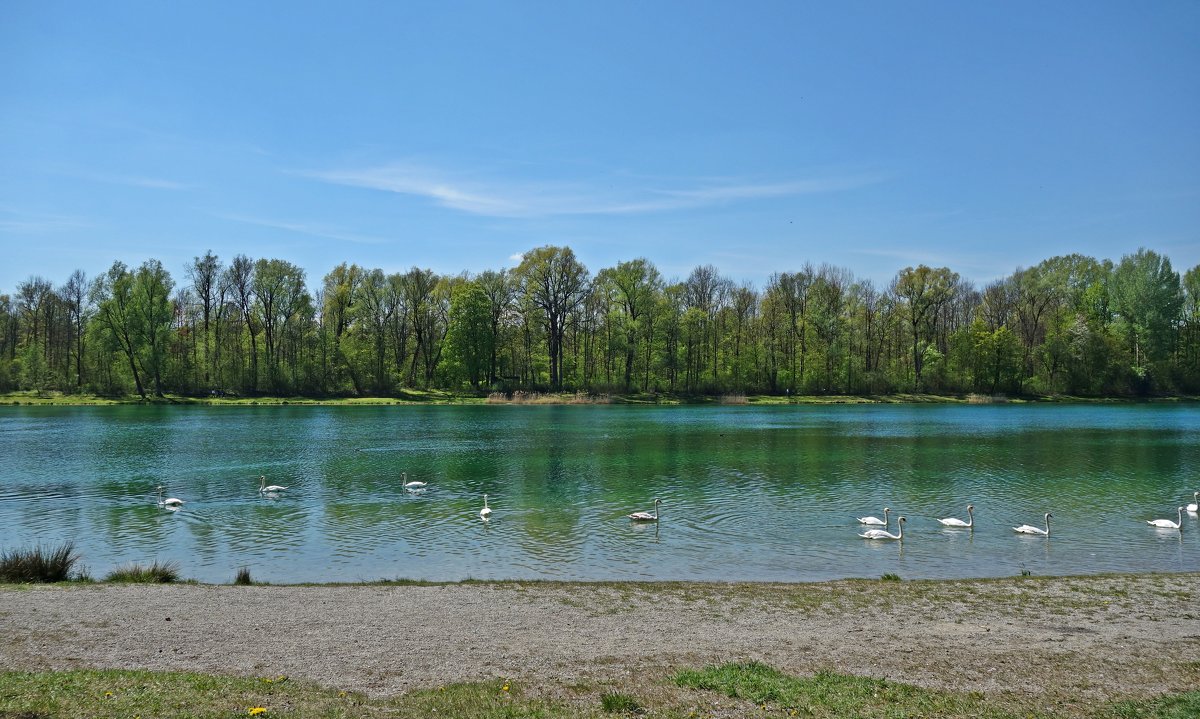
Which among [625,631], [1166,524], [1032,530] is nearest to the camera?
[625,631]

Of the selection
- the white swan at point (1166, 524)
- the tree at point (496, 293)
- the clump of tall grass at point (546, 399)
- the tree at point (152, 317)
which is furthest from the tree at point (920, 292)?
the tree at point (152, 317)

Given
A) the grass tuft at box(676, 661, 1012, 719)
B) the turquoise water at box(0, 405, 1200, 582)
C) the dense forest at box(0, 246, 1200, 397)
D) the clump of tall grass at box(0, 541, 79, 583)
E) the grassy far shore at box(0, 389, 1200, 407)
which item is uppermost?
the dense forest at box(0, 246, 1200, 397)

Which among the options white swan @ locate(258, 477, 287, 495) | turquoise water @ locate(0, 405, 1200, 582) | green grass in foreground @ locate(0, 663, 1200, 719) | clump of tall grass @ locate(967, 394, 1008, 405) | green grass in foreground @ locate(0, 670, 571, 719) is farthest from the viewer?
clump of tall grass @ locate(967, 394, 1008, 405)

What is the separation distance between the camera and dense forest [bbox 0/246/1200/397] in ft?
294

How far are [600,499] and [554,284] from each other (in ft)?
224

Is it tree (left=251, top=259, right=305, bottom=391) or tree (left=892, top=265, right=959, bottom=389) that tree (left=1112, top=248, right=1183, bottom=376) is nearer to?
tree (left=892, top=265, right=959, bottom=389)

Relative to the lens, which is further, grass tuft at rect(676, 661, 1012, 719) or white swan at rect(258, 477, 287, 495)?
white swan at rect(258, 477, 287, 495)

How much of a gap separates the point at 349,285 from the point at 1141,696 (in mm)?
98622

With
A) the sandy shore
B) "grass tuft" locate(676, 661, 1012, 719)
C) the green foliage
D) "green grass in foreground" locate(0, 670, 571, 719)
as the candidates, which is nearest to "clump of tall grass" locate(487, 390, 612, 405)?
the sandy shore

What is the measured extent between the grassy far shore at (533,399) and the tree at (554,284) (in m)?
7.64

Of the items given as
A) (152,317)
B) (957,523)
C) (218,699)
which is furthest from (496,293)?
(218,699)

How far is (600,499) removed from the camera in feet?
85.9

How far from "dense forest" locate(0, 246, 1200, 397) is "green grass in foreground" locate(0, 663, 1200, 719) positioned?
268 feet

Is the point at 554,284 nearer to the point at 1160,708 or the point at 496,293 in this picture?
the point at 496,293
